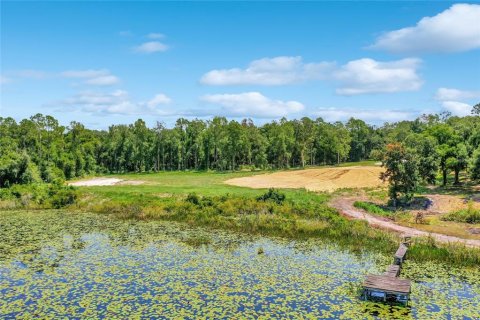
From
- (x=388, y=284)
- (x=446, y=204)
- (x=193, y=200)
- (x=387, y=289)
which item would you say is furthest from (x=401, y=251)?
(x=193, y=200)

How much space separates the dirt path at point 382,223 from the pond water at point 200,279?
23.5ft

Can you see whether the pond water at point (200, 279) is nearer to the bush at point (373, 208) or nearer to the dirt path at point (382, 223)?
the dirt path at point (382, 223)

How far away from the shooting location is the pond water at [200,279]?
71.8 feet

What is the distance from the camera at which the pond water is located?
21875 millimetres

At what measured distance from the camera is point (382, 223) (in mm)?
43188

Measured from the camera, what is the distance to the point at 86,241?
36.8m

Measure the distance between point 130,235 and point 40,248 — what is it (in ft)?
26.5

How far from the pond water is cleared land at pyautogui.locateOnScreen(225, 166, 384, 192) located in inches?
1416

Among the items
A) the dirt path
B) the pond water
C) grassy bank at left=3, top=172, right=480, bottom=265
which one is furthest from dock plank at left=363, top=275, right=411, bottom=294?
the dirt path

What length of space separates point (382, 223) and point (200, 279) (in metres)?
24.0

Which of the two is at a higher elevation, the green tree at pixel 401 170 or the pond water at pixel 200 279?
the green tree at pixel 401 170

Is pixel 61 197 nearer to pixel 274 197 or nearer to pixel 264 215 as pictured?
pixel 274 197

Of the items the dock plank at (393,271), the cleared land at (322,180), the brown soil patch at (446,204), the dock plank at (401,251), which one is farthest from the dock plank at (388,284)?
the cleared land at (322,180)

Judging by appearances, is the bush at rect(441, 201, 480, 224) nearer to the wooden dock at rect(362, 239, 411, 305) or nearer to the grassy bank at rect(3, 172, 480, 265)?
the grassy bank at rect(3, 172, 480, 265)
